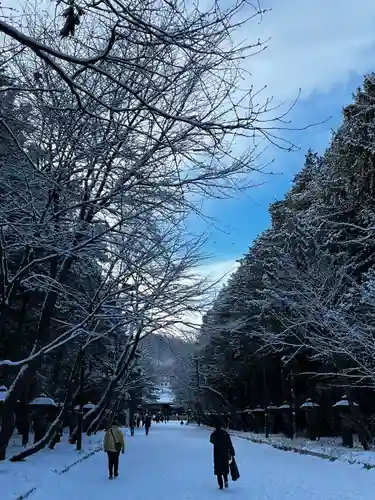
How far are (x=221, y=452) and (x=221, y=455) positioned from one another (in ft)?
0.32

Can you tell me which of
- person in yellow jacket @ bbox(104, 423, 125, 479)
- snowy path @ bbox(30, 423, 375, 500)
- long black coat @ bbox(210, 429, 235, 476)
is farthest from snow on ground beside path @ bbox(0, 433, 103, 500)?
long black coat @ bbox(210, 429, 235, 476)

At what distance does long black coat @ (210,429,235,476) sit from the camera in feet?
43.4

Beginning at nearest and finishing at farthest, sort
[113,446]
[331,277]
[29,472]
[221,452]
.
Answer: [221,452] < [29,472] < [113,446] < [331,277]

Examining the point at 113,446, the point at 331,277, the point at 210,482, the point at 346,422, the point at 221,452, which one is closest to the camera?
the point at 221,452

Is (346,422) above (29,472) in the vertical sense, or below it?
above

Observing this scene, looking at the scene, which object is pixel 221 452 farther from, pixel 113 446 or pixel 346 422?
pixel 346 422

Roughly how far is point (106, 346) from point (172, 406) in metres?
123

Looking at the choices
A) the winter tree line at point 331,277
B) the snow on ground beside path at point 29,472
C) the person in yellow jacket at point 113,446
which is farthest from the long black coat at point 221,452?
the snow on ground beside path at point 29,472

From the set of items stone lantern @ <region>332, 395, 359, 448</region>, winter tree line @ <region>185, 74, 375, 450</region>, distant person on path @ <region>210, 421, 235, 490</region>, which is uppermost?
winter tree line @ <region>185, 74, 375, 450</region>

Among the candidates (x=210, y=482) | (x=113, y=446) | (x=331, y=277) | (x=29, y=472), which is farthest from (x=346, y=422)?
(x=29, y=472)

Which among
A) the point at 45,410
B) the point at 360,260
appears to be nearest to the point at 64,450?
the point at 45,410

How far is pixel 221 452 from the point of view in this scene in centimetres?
1331

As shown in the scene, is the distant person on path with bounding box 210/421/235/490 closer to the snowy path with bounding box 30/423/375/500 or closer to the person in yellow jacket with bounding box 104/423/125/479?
the snowy path with bounding box 30/423/375/500

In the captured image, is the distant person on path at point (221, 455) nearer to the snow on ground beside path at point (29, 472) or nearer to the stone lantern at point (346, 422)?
the snow on ground beside path at point (29, 472)
